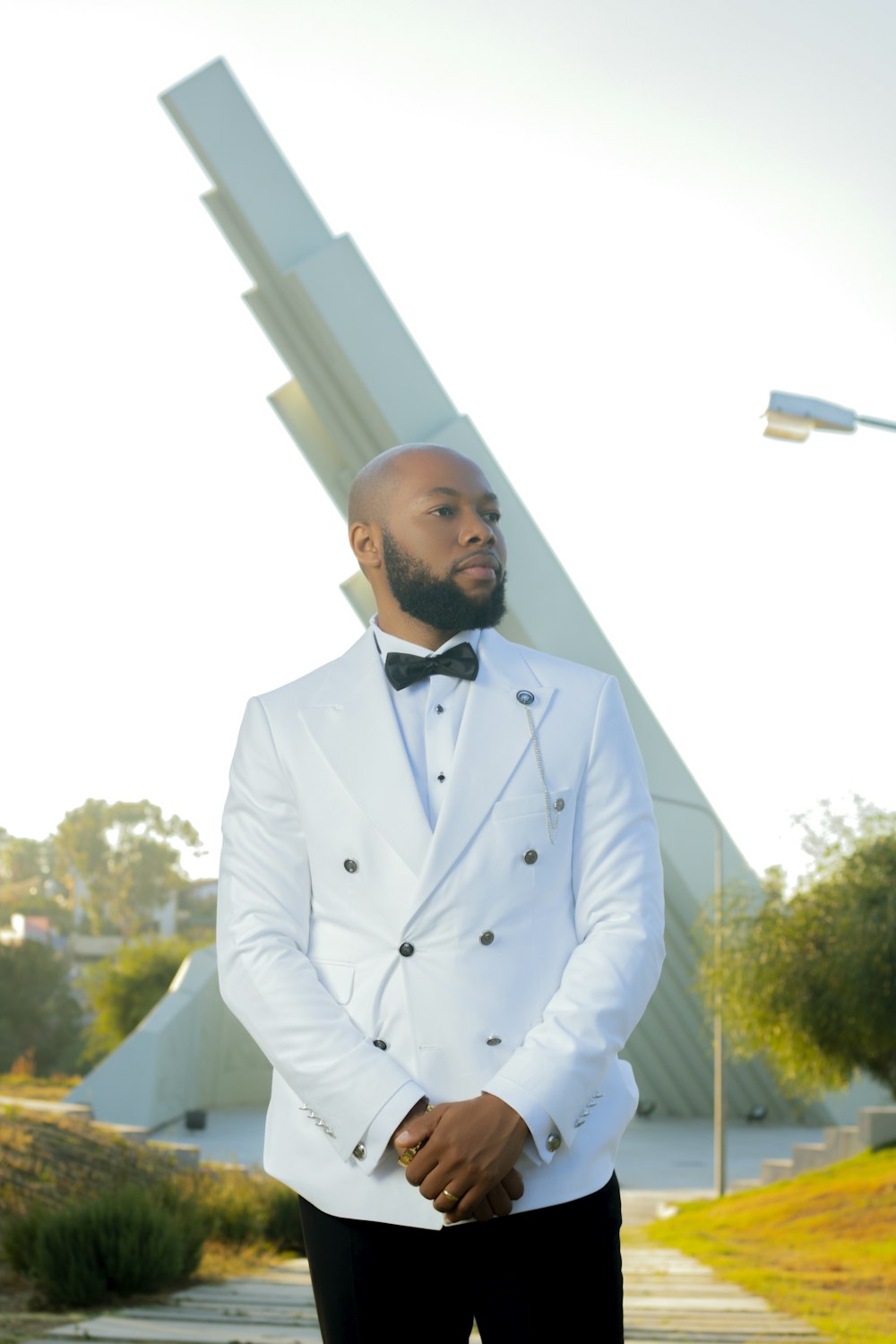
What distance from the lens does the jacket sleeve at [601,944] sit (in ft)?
5.93

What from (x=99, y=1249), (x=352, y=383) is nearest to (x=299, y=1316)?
(x=99, y=1249)

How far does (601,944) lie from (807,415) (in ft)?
23.0

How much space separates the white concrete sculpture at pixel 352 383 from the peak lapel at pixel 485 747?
14.7 meters

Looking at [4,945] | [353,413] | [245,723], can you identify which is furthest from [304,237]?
[4,945]

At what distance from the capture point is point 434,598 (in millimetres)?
2152

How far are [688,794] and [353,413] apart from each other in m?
7.79

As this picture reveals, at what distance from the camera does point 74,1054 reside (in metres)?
39.5

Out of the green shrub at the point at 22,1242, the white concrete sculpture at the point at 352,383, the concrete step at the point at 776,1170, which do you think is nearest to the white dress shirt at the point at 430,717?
the green shrub at the point at 22,1242

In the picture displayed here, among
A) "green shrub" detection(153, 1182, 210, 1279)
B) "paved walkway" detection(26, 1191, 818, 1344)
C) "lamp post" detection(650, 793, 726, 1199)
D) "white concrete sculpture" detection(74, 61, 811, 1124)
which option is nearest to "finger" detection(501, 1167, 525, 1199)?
"paved walkway" detection(26, 1191, 818, 1344)

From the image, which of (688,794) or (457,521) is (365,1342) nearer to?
(457,521)

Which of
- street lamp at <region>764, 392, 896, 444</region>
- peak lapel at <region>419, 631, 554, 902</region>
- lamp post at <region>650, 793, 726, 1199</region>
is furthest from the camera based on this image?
lamp post at <region>650, 793, 726, 1199</region>

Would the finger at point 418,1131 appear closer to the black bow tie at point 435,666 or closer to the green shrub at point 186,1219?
the black bow tie at point 435,666

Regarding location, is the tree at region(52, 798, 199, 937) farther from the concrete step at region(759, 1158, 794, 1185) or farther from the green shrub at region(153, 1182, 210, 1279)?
the green shrub at region(153, 1182, 210, 1279)

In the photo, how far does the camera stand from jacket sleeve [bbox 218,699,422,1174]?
184 cm
